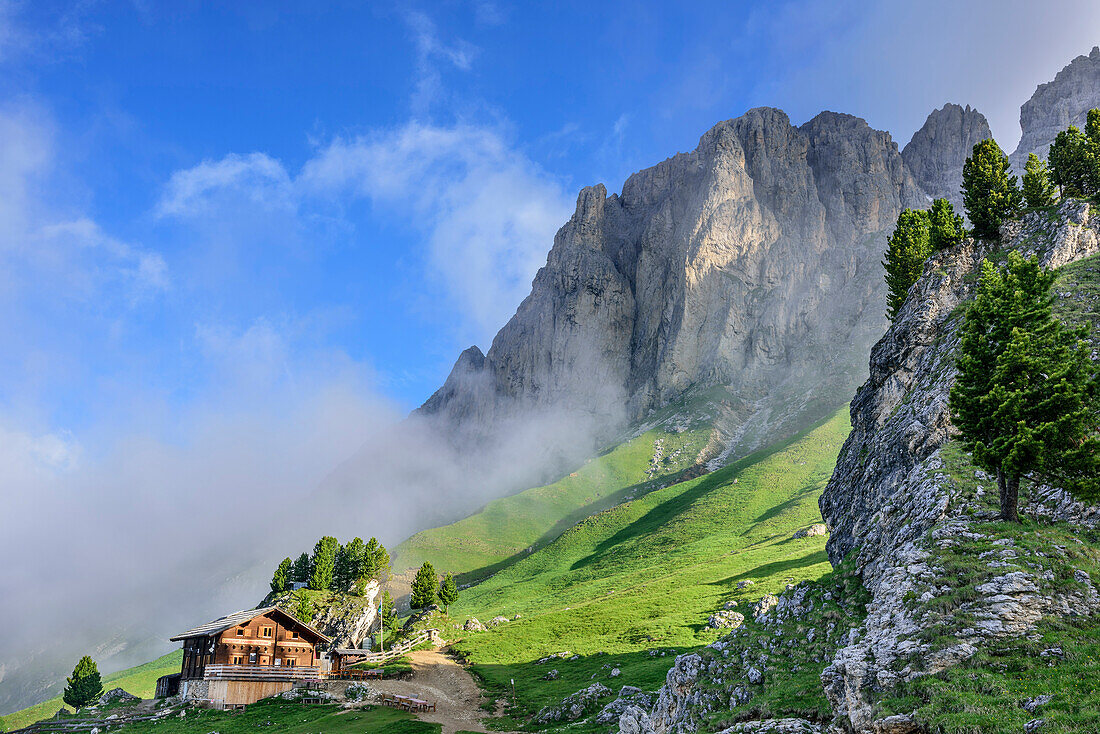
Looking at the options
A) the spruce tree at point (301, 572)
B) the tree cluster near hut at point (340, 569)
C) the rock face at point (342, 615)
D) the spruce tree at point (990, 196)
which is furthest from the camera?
the spruce tree at point (301, 572)

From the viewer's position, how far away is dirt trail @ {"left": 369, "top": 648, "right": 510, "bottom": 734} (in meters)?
48.7

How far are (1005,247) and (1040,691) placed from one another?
197ft

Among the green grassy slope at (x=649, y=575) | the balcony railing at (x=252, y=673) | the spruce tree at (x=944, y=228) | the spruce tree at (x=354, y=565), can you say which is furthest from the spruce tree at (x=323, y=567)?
the spruce tree at (x=944, y=228)

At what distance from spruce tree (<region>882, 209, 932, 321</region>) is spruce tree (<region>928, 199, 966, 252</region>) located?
5.92ft

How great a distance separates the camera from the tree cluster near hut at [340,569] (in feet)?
317

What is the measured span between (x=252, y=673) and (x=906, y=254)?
87285 millimetres

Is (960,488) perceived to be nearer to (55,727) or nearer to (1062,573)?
(1062,573)

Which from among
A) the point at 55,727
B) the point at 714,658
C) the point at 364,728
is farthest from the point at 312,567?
the point at 714,658

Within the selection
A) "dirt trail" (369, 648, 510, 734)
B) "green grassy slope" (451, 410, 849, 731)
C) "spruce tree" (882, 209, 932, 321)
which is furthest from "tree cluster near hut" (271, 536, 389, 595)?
"spruce tree" (882, 209, 932, 321)

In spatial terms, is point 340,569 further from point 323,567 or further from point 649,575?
point 649,575

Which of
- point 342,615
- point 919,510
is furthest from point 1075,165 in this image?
point 342,615

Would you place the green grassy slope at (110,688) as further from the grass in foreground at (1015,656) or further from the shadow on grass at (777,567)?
the grass in foreground at (1015,656)

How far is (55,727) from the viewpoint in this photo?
5566cm

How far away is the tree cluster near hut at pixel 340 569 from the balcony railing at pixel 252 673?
106 feet
